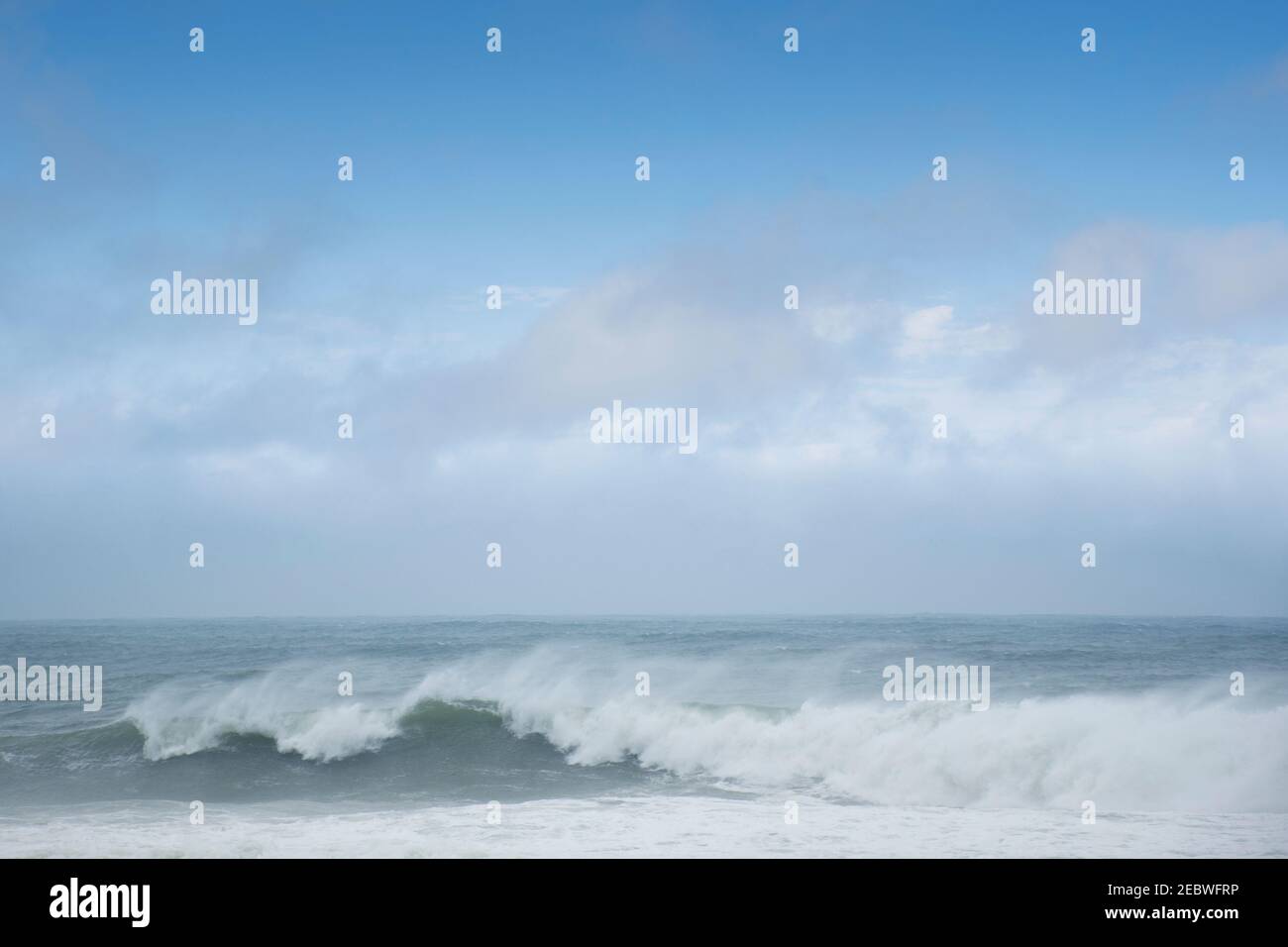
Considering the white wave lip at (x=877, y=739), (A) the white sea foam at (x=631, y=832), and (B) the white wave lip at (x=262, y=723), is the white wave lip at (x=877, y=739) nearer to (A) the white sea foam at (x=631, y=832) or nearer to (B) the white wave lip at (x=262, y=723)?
(B) the white wave lip at (x=262, y=723)

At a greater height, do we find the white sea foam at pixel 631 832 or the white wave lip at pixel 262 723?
the white wave lip at pixel 262 723

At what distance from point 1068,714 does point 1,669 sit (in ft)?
81.2

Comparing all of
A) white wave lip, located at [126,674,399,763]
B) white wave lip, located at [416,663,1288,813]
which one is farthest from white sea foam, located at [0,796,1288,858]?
white wave lip, located at [126,674,399,763]

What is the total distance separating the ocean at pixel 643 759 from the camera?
10.0 metres

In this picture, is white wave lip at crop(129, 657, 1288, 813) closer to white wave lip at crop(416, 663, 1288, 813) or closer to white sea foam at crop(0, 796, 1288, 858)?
white wave lip at crop(416, 663, 1288, 813)

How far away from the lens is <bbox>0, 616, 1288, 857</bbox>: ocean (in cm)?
1001

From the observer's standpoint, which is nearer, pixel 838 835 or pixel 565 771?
pixel 838 835

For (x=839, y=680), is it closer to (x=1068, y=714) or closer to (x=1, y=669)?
(x=1068, y=714)

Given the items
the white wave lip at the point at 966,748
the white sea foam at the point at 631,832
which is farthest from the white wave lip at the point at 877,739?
the white sea foam at the point at 631,832
